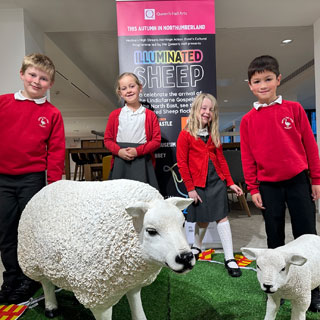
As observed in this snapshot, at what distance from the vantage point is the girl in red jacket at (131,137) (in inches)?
79.0

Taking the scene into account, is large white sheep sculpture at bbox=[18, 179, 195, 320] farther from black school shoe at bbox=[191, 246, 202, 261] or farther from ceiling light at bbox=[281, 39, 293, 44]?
ceiling light at bbox=[281, 39, 293, 44]

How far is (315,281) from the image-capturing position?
1184 millimetres

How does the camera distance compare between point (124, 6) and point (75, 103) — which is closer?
point (124, 6)

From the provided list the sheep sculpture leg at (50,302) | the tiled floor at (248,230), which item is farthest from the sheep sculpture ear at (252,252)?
the tiled floor at (248,230)

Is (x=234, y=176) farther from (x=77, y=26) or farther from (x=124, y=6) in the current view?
(x=77, y=26)

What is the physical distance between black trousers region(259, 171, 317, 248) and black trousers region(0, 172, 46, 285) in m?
1.37

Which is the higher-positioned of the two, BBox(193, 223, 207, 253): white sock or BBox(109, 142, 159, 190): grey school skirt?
BBox(109, 142, 159, 190): grey school skirt

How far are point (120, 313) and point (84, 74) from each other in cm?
598

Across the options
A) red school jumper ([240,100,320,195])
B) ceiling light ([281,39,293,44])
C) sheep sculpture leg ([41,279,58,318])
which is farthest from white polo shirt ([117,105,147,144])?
ceiling light ([281,39,293,44])

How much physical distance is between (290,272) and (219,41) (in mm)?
4755

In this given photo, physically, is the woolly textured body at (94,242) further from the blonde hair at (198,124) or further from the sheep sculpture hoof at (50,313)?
the blonde hair at (198,124)

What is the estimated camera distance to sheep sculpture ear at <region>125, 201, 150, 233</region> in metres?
0.89

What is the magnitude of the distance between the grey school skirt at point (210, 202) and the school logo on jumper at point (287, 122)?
2.25 feet

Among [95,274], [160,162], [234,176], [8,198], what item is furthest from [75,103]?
[95,274]
